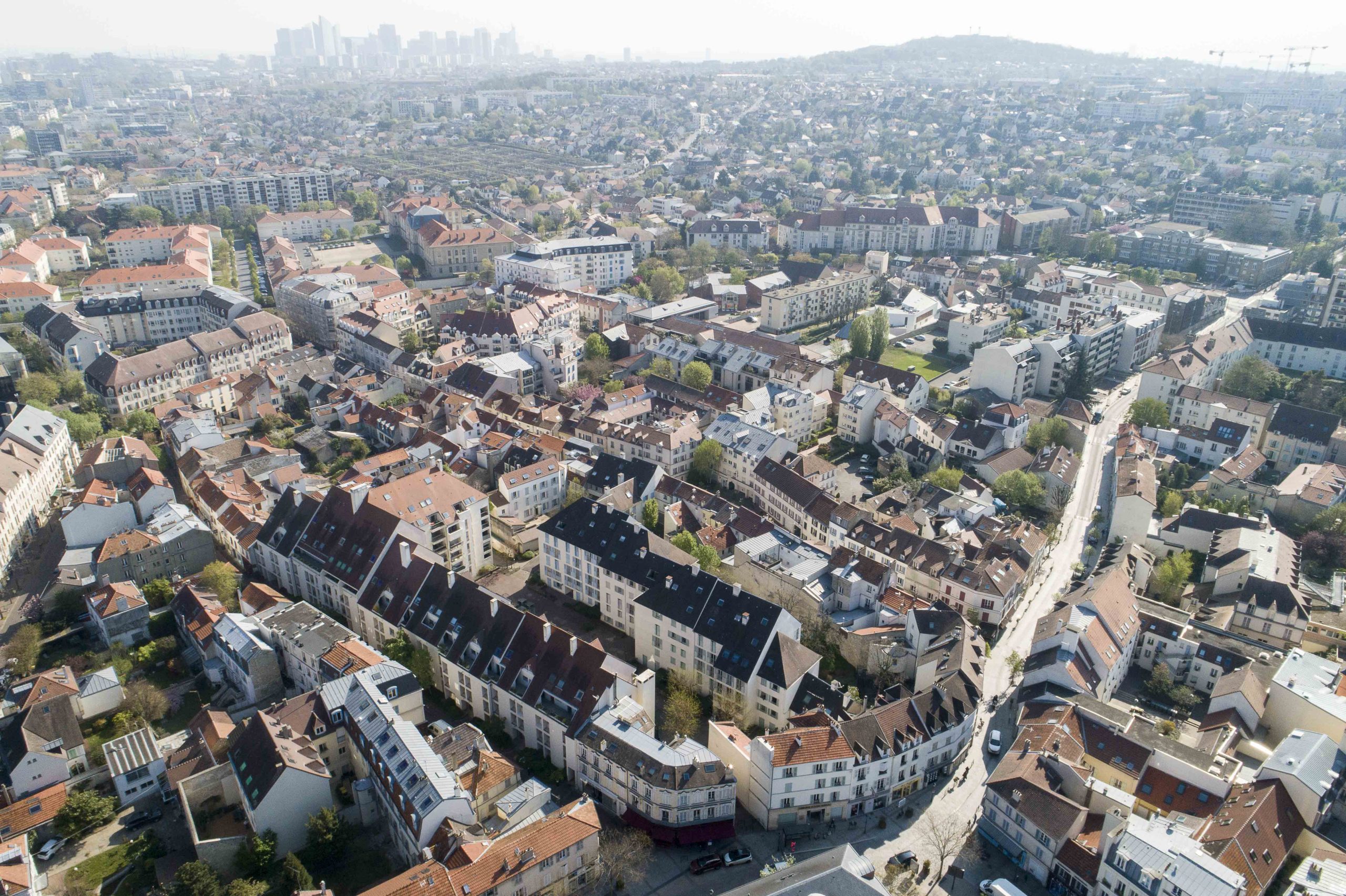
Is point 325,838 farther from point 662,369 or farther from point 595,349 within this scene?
point 595,349

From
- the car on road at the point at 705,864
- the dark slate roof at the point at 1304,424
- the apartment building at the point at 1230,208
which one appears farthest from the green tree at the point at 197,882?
the apartment building at the point at 1230,208

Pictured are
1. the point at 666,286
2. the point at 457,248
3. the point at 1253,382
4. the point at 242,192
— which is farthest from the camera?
the point at 242,192

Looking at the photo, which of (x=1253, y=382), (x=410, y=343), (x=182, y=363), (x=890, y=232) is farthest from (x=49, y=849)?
(x=890, y=232)

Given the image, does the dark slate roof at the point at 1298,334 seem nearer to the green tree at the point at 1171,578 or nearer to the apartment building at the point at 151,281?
the green tree at the point at 1171,578

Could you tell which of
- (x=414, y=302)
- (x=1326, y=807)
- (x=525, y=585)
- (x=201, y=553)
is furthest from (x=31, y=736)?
(x=414, y=302)

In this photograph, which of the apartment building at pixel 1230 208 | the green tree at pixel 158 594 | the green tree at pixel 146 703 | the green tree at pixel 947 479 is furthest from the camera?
the apartment building at pixel 1230 208
